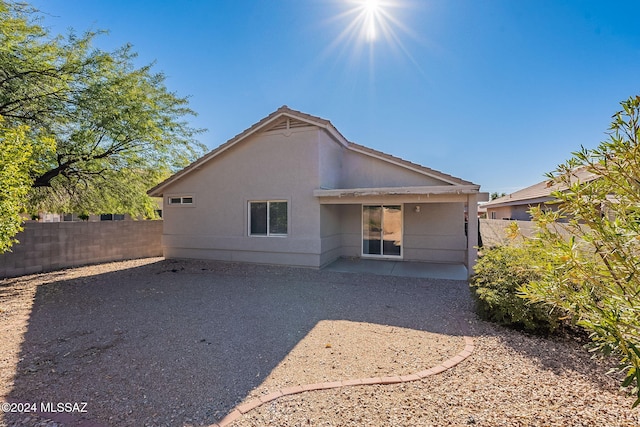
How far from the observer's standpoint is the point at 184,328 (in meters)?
5.81

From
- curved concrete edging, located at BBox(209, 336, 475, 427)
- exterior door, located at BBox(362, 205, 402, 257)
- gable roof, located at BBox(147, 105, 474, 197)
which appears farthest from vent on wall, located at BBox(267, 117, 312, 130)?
curved concrete edging, located at BBox(209, 336, 475, 427)

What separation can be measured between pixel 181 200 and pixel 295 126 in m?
6.80

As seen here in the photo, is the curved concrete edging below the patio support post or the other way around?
below

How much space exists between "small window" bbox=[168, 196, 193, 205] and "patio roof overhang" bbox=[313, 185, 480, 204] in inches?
258

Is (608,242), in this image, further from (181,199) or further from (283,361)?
(181,199)

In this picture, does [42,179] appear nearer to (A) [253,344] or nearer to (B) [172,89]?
(B) [172,89]

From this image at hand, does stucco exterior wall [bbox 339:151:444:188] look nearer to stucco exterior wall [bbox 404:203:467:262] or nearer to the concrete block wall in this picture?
stucco exterior wall [bbox 404:203:467:262]

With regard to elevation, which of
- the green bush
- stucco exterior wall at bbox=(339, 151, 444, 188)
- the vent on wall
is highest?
the vent on wall

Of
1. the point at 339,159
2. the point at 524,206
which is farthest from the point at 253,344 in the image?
the point at 524,206

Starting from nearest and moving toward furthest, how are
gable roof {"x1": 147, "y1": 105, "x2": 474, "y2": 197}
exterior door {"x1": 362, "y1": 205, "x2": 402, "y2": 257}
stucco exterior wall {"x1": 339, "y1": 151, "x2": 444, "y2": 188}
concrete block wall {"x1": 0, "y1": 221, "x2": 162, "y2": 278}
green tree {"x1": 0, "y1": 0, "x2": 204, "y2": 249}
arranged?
green tree {"x1": 0, "y1": 0, "x2": 204, "y2": 249} < concrete block wall {"x1": 0, "y1": 221, "x2": 162, "y2": 278} < gable roof {"x1": 147, "y1": 105, "x2": 474, "y2": 197} < stucco exterior wall {"x1": 339, "y1": 151, "x2": 444, "y2": 188} < exterior door {"x1": 362, "y1": 205, "x2": 402, "y2": 257}

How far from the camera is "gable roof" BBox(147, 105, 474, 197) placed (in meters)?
11.4

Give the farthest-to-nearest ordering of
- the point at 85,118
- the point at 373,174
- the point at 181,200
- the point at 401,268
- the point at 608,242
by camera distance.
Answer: the point at 181,200, the point at 373,174, the point at 401,268, the point at 85,118, the point at 608,242

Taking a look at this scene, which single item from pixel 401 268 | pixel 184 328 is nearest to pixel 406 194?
pixel 401 268

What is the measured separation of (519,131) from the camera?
43.5 feet
